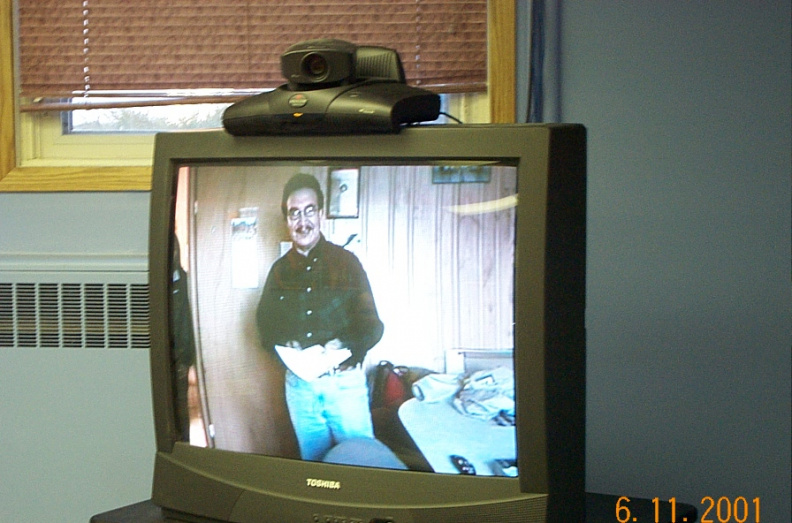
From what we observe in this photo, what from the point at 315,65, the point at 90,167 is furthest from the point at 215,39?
the point at 315,65

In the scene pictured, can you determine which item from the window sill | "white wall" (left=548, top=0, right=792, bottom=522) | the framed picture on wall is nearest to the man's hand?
the framed picture on wall

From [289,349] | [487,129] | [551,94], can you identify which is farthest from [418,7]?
[289,349]

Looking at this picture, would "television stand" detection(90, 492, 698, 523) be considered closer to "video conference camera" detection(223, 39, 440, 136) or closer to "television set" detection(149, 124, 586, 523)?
"television set" detection(149, 124, 586, 523)

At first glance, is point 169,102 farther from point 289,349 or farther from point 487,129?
point 487,129

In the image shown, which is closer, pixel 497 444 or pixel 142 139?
pixel 497 444

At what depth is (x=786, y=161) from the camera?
1625 mm

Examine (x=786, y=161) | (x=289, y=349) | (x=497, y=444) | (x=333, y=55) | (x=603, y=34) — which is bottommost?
(x=497, y=444)

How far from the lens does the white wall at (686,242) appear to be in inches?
64.4

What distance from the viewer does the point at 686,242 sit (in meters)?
1.67

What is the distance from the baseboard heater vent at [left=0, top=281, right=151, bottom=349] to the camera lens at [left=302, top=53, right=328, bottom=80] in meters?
0.75

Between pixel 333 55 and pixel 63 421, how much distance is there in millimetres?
1075

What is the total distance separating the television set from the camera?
1151 millimetres

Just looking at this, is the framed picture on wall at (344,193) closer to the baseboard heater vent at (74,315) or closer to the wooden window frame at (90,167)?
the wooden window frame at (90,167)

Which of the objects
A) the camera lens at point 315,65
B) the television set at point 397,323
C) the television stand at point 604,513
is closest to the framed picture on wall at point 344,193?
the television set at point 397,323
